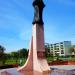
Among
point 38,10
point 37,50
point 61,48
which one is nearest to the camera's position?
point 37,50

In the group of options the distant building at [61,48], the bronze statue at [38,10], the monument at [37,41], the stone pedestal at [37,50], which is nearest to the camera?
the stone pedestal at [37,50]

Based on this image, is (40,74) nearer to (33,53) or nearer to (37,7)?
(33,53)

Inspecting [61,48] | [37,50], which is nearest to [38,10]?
[37,50]

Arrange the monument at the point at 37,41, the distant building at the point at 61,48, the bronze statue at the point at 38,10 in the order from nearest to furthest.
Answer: the monument at the point at 37,41 < the bronze statue at the point at 38,10 < the distant building at the point at 61,48

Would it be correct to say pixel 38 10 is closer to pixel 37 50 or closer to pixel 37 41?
pixel 37 41

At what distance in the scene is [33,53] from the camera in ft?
68.0

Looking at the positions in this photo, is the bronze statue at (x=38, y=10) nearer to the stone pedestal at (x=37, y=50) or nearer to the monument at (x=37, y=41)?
the monument at (x=37, y=41)

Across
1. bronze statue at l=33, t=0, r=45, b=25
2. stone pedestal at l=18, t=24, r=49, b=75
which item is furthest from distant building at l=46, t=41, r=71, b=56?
bronze statue at l=33, t=0, r=45, b=25

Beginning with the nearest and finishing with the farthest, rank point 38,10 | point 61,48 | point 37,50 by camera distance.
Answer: point 37,50, point 38,10, point 61,48

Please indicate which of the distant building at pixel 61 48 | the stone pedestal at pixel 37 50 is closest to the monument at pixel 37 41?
the stone pedestal at pixel 37 50

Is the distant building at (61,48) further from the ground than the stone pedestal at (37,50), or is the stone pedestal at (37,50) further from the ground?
the distant building at (61,48)

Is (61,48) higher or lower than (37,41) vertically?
higher

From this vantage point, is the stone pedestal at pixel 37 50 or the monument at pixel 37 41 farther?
the monument at pixel 37 41

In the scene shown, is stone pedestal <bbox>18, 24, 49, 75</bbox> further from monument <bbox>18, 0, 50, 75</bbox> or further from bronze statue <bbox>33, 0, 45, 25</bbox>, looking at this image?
bronze statue <bbox>33, 0, 45, 25</bbox>
